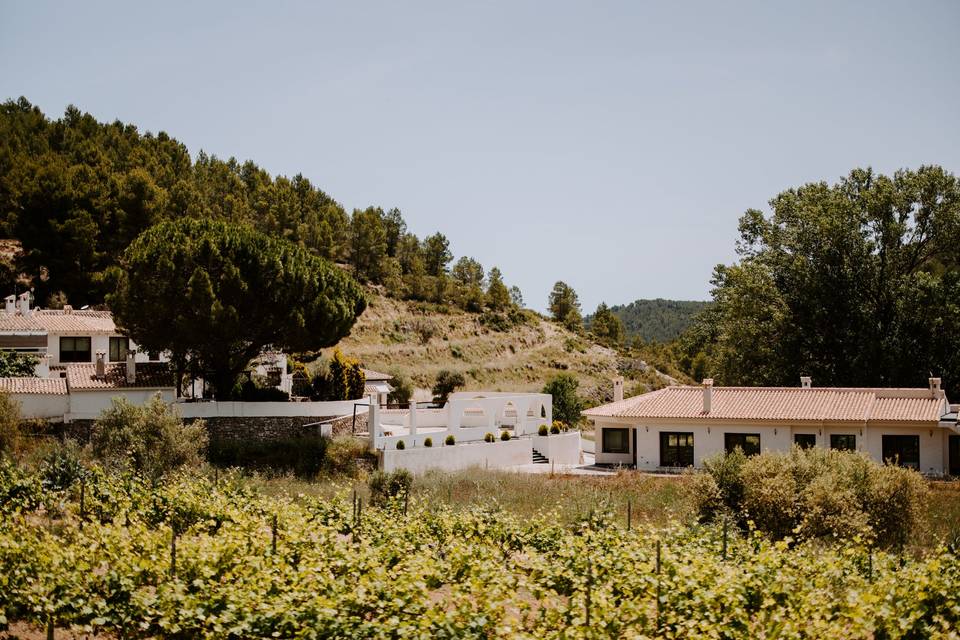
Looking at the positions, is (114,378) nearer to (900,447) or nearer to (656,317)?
(900,447)

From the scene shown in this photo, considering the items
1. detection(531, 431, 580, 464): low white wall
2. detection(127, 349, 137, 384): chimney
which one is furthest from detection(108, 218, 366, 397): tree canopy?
detection(531, 431, 580, 464): low white wall

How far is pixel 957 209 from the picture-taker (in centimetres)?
4059

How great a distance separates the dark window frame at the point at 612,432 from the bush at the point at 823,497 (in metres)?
13.5

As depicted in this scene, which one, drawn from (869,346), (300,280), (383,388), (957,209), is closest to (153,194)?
(383,388)

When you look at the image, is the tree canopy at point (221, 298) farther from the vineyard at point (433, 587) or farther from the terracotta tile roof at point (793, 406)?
the vineyard at point (433, 587)

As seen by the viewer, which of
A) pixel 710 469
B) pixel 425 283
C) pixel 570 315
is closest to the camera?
pixel 710 469

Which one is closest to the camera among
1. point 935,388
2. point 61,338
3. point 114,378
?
point 114,378

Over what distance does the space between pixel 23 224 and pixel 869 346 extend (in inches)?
1626

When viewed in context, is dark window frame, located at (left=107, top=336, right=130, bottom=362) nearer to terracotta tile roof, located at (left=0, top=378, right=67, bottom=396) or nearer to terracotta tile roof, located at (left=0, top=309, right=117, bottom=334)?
terracotta tile roof, located at (left=0, top=309, right=117, bottom=334)

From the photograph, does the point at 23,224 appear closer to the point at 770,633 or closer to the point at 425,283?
the point at 425,283

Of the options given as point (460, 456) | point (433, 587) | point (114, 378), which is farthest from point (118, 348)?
point (433, 587)

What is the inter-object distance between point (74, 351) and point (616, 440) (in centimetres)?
2156

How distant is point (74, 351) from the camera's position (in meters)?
35.9

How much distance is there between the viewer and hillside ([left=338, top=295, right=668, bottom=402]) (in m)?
62.9
